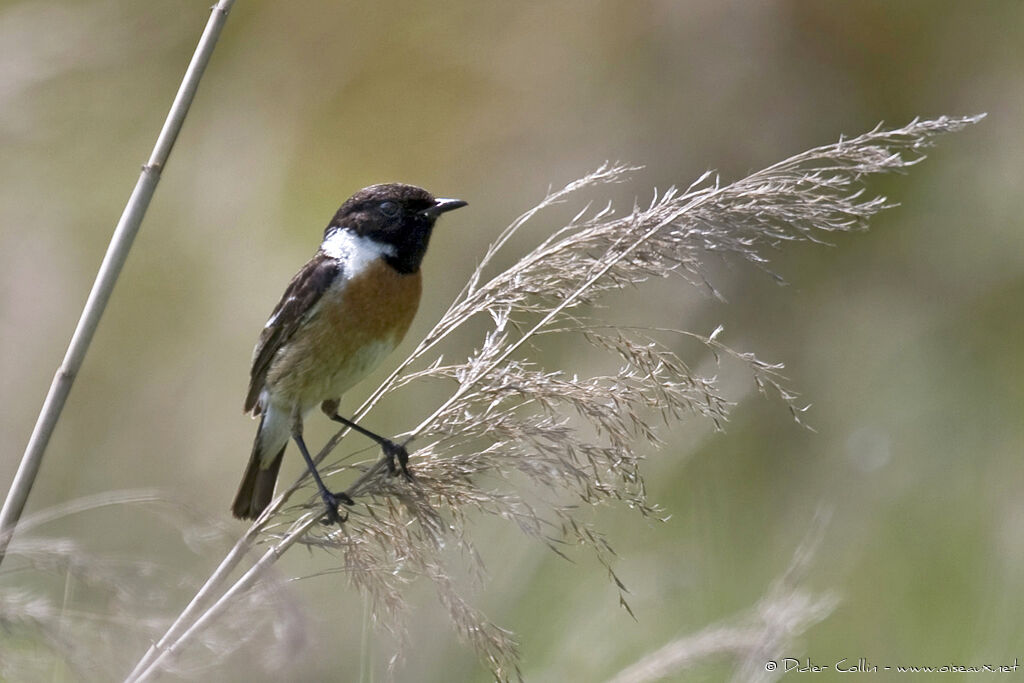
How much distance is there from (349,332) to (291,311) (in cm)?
26

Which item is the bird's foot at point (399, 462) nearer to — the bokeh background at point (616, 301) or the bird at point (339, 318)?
the bokeh background at point (616, 301)

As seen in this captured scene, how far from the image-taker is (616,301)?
16.4 ft

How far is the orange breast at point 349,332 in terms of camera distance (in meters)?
3.42

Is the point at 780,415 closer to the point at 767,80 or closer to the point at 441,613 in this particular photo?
the point at 767,80

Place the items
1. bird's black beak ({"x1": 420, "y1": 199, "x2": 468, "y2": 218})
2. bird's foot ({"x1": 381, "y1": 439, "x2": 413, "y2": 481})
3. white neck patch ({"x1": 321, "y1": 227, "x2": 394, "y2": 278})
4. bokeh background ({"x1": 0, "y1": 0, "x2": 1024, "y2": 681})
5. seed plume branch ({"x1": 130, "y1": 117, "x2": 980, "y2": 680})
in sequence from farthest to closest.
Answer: bokeh background ({"x1": 0, "y1": 0, "x2": 1024, "y2": 681}), white neck patch ({"x1": 321, "y1": 227, "x2": 394, "y2": 278}), bird's black beak ({"x1": 420, "y1": 199, "x2": 468, "y2": 218}), bird's foot ({"x1": 381, "y1": 439, "x2": 413, "y2": 481}), seed plume branch ({"x1": 130, "y1": 117, "x2": 980, "y2": 680})

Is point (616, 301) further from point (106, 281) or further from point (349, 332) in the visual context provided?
point (106, 281)

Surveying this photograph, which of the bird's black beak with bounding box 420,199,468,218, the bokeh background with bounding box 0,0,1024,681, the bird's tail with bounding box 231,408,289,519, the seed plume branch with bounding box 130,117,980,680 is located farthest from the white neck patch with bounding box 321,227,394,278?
the seed plume branch with bounding box 130,117,980,680

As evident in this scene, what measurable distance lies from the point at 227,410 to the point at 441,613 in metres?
3.23

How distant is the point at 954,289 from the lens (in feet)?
19.8

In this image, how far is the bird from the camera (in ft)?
11.3

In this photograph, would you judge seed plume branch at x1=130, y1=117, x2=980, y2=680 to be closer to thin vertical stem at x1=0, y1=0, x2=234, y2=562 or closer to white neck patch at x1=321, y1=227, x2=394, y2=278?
thin vertical stem at x1=0, y1=0, x2=234, y2=562

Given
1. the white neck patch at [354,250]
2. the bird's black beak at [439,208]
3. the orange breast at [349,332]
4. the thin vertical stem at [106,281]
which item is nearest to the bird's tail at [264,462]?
the orange breast at [349,332]

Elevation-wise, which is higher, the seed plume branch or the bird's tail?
the seed plume branch

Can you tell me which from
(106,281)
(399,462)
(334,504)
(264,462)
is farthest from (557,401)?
(264,462)
